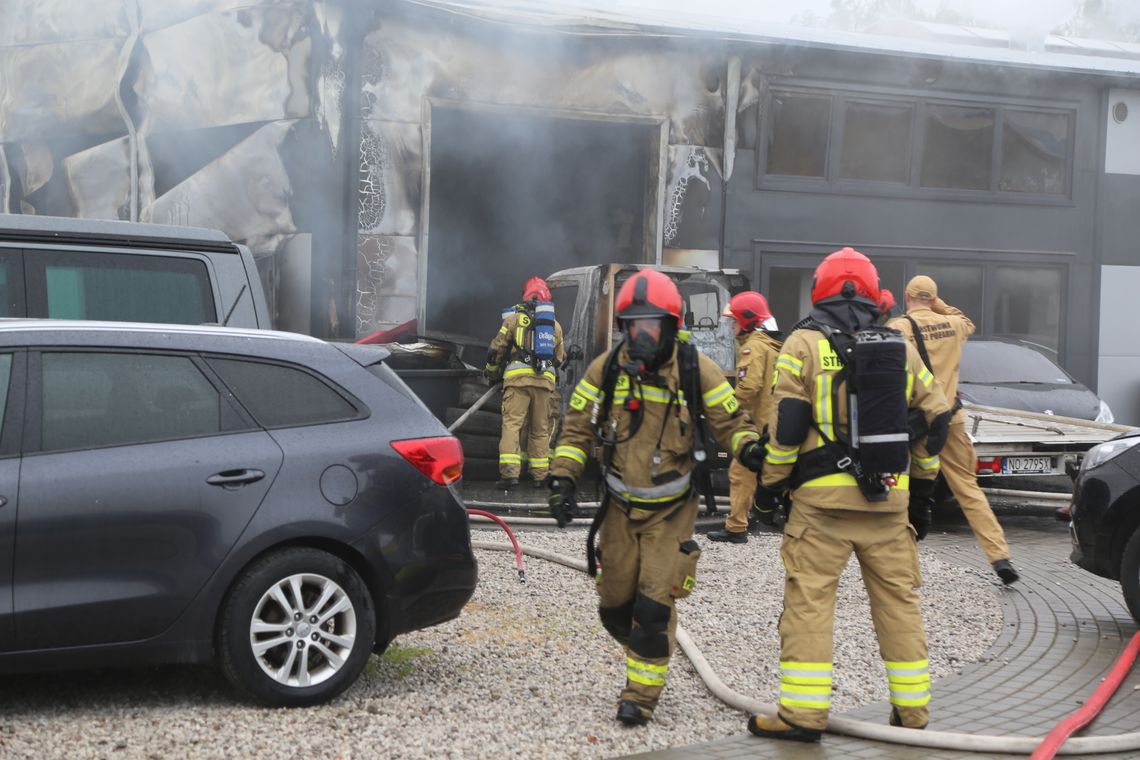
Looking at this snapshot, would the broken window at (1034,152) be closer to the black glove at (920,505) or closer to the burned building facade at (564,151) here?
the burned building facade at (564,151)

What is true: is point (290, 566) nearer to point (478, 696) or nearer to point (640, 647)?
point (478, 696)

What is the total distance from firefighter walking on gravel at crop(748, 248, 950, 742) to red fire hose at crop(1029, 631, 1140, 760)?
47 centimetres

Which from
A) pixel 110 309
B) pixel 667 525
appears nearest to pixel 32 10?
pixel 110 309

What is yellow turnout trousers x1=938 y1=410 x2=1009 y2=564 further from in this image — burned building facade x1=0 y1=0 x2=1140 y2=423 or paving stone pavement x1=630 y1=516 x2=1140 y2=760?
burned building facade x1=0 y1=0 x2=1140 y2=423

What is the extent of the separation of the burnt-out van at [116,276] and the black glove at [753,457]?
241 centimetres

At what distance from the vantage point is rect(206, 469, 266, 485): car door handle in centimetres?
497

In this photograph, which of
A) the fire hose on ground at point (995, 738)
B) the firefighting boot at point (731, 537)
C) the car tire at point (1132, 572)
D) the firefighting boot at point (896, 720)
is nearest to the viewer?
the fire hose on ground at point (995, 738)

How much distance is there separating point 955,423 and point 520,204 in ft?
31.0

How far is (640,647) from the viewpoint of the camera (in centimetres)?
512

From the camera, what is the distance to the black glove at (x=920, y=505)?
5406 millimetres

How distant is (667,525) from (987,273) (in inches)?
500

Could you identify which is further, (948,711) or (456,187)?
(456,187)

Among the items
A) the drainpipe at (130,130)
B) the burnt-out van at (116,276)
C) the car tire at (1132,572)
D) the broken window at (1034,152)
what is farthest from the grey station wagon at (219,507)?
the broken window at (1034,152)

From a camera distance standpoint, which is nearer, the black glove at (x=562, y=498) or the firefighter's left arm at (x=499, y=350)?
the black glove at (x=562, y=498)
